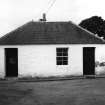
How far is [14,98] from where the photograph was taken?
11023 millimetres

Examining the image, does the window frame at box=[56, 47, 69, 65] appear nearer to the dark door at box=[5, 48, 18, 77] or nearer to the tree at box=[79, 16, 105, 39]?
the dark door at box=[5, 48, 18, 77]

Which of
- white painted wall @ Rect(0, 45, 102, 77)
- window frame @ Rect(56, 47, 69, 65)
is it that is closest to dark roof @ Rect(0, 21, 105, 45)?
white painted wall @ Rect(0, 45, 102, 77)

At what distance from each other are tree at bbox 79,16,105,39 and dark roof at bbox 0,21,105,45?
247 inches

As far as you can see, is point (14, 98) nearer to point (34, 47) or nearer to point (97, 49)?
point (34, 47)

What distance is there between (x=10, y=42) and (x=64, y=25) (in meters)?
5.75

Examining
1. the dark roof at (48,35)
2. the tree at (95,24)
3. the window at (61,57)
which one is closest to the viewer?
the dark roof at (48,35)

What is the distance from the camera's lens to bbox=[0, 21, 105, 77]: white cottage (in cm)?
1977

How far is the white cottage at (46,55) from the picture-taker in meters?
19.8

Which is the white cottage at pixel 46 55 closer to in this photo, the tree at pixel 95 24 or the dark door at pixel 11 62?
the dark door at pixel 11 62

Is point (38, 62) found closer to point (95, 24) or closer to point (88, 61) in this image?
point (88, 61)

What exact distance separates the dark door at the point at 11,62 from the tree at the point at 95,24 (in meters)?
11.8

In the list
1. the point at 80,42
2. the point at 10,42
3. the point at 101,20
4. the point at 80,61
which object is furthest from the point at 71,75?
the point at 101,20

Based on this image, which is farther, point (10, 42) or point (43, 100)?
point (10, 42)

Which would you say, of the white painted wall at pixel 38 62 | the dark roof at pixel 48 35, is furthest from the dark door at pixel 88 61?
the white painted wall at pixel 38 62
